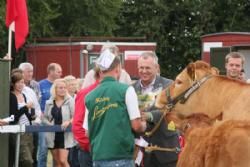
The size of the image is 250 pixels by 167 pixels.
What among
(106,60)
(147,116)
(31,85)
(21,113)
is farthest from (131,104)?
(31,85)

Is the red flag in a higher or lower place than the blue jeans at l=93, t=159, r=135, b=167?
higher

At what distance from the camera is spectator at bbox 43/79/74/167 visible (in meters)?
11.3

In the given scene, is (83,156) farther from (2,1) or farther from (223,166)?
(2,1)

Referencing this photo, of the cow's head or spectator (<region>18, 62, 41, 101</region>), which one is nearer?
the cow's head

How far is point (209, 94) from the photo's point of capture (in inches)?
252

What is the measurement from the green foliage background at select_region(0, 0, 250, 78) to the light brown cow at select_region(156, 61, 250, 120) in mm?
24714

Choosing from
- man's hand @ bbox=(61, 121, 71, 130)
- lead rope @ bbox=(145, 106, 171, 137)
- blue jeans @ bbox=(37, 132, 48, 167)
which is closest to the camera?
lead rope @ bbox=(145, 106, 171, 137)

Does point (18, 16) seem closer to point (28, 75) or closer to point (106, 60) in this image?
point (28, 75)

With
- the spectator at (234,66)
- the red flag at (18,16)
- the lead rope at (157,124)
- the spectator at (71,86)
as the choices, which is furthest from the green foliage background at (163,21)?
the lead rope at (157,124)

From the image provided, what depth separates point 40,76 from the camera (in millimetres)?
24641

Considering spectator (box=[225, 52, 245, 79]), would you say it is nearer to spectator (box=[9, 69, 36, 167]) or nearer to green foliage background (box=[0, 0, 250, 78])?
spectator (box=[9, 69, 36, 167])

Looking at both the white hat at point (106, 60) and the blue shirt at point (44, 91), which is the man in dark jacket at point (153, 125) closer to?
the white hat at point (106, 60)

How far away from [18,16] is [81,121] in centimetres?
548

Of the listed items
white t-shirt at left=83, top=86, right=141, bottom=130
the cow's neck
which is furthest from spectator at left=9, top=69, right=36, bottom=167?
white t-shirt at left=83, top=86, right=141, bottom=130
